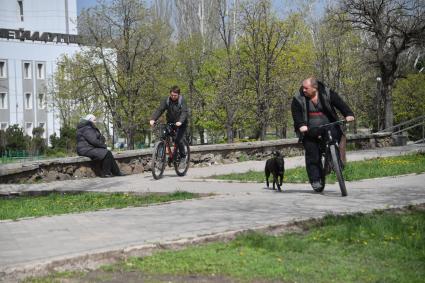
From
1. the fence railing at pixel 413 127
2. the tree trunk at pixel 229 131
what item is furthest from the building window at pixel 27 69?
the fence railing at pixel 413 127

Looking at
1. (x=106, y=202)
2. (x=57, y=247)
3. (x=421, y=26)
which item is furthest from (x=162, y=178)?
(x=421, y=26)

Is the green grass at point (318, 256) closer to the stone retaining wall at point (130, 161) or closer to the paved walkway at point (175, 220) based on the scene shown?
the paved walkway at point (175, 220)

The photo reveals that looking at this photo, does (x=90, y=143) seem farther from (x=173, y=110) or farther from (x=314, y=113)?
(x=314, y=113)

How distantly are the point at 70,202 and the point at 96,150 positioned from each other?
16.3 ft

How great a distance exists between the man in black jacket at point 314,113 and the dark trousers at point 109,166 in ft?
20.9

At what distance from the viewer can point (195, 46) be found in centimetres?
4488

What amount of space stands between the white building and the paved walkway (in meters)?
57.7

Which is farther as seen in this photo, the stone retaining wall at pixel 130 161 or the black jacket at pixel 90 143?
the black jacket at pixel 90 143

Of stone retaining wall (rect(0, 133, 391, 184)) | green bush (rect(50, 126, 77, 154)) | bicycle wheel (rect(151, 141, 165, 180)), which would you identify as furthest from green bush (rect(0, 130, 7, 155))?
bicycle wheel (rect(151, 141, 165, 180))

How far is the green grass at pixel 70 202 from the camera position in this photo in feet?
28.7

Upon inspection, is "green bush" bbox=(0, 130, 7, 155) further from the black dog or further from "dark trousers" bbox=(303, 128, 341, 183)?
"dark trousers" bbox=(303, 128, 341, 183)

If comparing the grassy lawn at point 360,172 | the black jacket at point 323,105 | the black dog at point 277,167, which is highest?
the black jacket at point 323,105

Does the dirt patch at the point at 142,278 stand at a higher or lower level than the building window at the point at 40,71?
lower

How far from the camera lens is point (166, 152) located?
13648 mm
